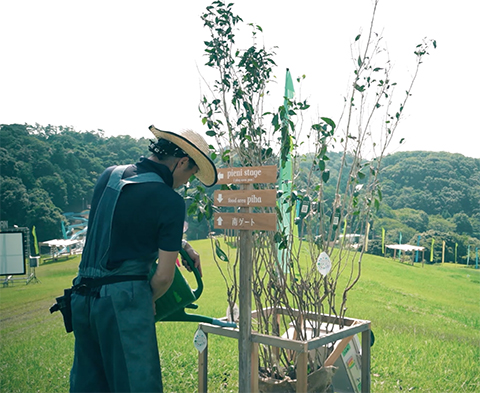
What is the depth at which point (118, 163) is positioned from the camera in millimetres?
17672

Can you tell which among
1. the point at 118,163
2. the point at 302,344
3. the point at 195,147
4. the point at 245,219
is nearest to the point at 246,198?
the point at 245,219

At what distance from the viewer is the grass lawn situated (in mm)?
3686

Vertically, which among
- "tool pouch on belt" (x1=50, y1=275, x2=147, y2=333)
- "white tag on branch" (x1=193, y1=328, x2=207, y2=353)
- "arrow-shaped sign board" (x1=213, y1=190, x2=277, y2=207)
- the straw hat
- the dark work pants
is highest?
the straw hat

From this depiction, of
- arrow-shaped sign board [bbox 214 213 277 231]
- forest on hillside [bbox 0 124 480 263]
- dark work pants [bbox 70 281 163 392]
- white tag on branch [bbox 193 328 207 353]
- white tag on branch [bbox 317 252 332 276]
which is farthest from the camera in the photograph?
forest on hillside [bbox 0 124 480 263]

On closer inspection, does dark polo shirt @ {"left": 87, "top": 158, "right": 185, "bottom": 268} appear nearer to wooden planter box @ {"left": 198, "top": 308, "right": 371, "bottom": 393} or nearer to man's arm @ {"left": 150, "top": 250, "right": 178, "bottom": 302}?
man's arm @ {"left": 150, "top": 250, "right": 178, "bottom": 302}

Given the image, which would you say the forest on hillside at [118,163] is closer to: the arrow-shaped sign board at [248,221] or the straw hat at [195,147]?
the arrow-shaped sign board at [248,221]

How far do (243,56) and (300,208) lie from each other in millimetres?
1023

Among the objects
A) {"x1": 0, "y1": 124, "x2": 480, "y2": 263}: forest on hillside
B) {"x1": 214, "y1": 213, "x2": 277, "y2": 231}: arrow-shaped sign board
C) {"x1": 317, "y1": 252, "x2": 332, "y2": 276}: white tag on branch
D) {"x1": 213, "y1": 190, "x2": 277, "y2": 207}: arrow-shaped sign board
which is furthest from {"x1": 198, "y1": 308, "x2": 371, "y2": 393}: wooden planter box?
{"x1": 0, "y1": 124, "x2": 480, "y2": 263}: forest on hillside

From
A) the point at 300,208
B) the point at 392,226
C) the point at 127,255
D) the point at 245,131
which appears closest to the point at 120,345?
the point at 127,255

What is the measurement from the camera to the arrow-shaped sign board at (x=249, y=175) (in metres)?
2.31

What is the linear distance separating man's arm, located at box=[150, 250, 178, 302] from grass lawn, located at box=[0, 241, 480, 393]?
197 centimetres

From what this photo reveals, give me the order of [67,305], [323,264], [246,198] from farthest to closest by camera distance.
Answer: [323,264]
[246,198]
[67,305]

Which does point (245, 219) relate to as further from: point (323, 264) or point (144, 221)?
point (144, 221)

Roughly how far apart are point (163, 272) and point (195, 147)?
519mm
